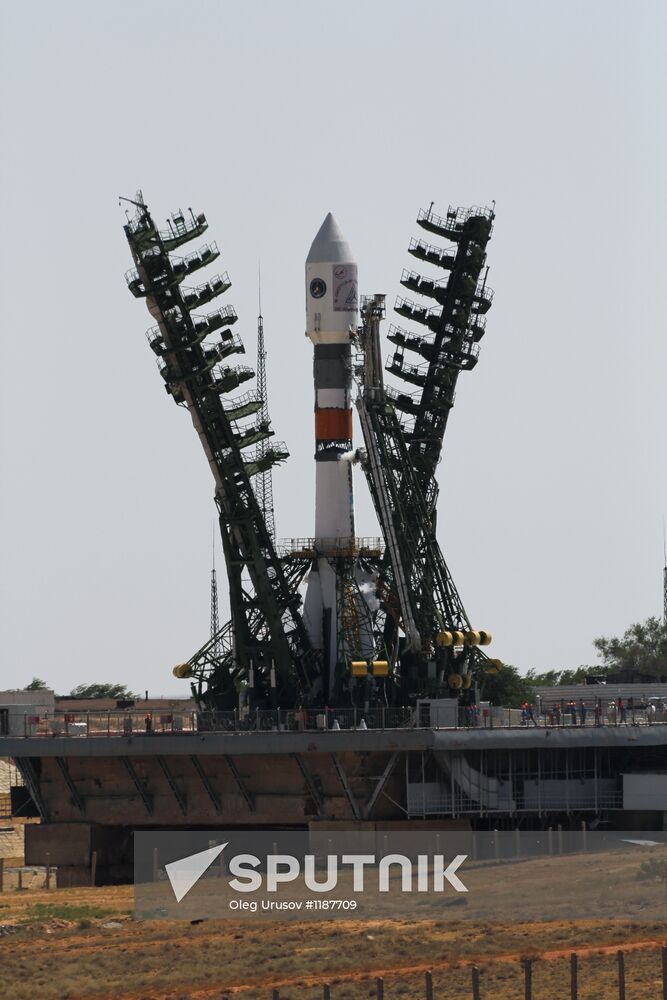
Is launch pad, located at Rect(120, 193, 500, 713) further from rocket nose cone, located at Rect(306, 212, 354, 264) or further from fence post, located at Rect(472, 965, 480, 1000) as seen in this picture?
fence post, located at Rect(472, 965, 480, 1000)

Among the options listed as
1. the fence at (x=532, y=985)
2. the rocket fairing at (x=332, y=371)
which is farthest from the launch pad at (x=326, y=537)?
the fence at (x=532, y=985)

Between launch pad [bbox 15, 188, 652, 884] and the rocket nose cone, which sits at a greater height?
the rocket nose cone

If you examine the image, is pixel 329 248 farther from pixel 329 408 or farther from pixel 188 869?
pixel 188 869

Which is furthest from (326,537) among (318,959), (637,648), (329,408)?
(637,648)

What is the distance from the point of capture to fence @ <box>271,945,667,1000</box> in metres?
51.4

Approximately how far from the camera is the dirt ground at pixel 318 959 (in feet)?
182

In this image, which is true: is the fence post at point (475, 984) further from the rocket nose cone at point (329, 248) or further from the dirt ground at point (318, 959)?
the rocket nose cone at point (329, 248)

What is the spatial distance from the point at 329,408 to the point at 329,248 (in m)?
6.84

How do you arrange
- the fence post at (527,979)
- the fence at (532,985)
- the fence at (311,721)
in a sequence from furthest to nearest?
the fence at (311,721) < the fence at (532,985) < the fence post at (527,979)

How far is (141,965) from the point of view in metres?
60.1

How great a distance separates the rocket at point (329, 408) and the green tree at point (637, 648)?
74547 mm

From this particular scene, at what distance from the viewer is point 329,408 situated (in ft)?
321

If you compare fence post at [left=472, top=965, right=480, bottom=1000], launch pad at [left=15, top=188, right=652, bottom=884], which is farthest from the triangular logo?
fence post at [left=472, top=965, right=480, bottom=1000]

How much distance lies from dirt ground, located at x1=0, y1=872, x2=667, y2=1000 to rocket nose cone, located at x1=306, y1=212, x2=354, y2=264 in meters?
38.1
